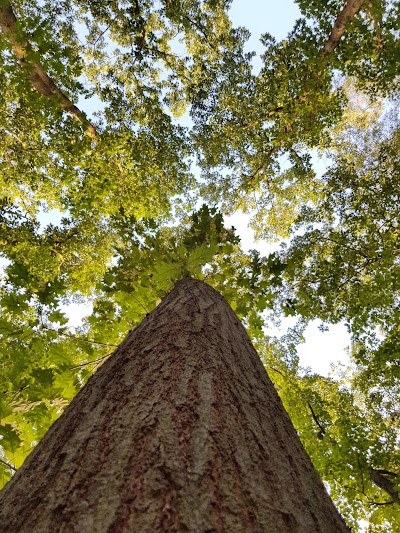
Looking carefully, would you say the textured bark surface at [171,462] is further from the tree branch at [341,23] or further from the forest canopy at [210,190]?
the tree branch at [341,23]

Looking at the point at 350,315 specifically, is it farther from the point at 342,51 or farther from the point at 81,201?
the point at 81,201

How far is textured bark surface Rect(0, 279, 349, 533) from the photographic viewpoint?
2.90ft

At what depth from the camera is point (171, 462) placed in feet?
3.34

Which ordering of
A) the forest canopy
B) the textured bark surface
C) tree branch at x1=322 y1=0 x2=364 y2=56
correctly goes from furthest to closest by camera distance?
tree branch at x1=322 y1=0 x2=364 y2=56 → the forest canopy → the textured bark surface

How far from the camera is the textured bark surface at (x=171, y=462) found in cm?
88

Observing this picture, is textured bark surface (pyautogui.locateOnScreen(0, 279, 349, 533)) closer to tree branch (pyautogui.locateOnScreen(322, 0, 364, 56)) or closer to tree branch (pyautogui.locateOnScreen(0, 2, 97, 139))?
tree branch (pyautogui.locateOnScreen(0, 2, 97, 139))

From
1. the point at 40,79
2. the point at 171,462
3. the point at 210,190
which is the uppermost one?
the point at 210,190

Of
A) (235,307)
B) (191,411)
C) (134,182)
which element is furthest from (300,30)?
(191,411)

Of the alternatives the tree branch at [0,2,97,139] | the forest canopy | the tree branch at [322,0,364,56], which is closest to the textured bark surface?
the forest canopy

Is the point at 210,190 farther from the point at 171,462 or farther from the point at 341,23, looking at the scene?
the point at 171,462

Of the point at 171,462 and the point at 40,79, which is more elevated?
the point at 40,79

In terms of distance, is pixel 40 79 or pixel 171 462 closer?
pixel 171 462

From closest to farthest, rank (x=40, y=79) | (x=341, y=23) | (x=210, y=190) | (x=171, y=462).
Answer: (x=171, y=462), (x=341, y=23), (x=40, y=79), (x=210, y=190)

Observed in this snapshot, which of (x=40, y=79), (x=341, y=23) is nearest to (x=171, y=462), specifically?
(x=40, y=79)
